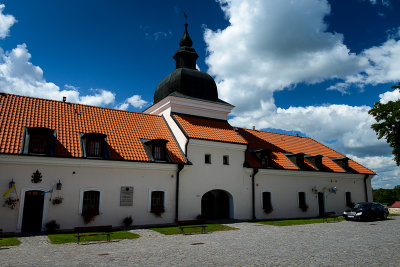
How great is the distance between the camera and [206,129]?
73.4 feet

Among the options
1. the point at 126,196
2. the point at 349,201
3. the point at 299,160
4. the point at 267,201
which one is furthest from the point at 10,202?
the point at 349,201

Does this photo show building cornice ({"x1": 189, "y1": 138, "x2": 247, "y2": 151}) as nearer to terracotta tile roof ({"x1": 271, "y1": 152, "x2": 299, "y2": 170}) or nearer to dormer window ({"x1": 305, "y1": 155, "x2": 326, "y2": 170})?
terracotta tile roof ({"x1": 271, "y1": 152, "x2": 299, "y2": 170})

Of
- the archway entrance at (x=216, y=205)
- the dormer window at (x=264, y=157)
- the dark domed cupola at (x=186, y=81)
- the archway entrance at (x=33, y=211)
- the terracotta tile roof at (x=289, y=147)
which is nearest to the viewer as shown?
the archway entrance at (x=33, y=211)

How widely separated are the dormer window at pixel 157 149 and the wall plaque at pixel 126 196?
8.00 ft

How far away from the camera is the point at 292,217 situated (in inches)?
958

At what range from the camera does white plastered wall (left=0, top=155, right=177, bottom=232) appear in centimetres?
1484

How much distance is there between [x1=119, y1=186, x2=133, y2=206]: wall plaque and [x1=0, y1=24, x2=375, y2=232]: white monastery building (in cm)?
6

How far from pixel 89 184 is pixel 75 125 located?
416 centimetres

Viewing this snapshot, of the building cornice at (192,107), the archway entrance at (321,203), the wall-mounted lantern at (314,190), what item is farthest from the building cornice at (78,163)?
the archway entrance at (321,203)

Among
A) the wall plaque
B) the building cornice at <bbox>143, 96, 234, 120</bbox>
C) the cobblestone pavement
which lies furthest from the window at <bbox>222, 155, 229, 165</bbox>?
the cobblestone pavement

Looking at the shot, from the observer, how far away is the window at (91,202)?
16359 mm

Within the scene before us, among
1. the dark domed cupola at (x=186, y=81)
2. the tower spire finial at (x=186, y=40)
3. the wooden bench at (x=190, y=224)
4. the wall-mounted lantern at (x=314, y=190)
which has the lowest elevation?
the wooden bench at (x=190, y=224)

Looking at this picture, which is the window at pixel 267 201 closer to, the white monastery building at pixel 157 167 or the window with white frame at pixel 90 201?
the white monastery building at pixel 157 167

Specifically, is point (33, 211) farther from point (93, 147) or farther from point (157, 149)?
point (157, 149)
